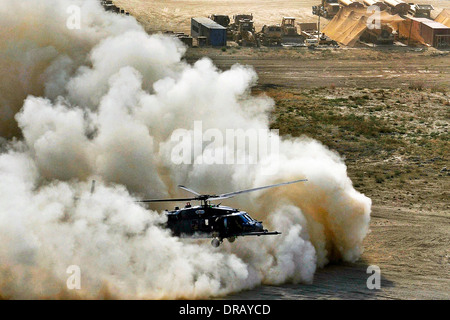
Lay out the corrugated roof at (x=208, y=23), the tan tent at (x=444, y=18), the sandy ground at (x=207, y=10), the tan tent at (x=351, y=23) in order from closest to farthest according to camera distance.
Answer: the corrugated roof at (x=208, y=23) → the tan tent at (x=351, y=23) → the tan tent at (x=444, y=18) → the sandy ground at (x=207, y=10)

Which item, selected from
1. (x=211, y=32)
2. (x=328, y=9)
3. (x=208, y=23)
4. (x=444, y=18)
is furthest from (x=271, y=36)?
(x=444, y=18)

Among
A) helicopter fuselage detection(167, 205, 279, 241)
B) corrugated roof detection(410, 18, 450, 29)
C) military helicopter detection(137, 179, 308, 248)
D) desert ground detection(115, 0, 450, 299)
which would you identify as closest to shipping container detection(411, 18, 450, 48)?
corrugated roof detection(410, 18, 450, 29)

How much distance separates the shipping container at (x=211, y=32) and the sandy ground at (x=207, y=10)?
245 centimetres

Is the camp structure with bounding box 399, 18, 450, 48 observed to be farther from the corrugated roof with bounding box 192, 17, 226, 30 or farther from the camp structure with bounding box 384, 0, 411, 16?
the corrugated roof with bounding box 192, 17, 226, 30

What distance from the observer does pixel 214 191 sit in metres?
32.9

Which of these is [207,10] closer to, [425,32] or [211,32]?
[211,32]

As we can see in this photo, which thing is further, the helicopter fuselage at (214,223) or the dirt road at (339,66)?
the dirt road at (339,66)

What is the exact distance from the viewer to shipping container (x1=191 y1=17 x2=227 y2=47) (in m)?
73.6

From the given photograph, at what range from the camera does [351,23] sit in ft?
255

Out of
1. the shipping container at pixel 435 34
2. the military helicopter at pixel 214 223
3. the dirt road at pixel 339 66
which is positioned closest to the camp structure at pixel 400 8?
the shipping container at pixel 435 34

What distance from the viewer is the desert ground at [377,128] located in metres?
30.6

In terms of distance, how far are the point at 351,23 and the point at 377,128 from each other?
30.9m

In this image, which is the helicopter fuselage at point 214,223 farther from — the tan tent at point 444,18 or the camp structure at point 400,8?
the camp structure at point 400,8

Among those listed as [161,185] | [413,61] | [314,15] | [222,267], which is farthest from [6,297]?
[314,15]
